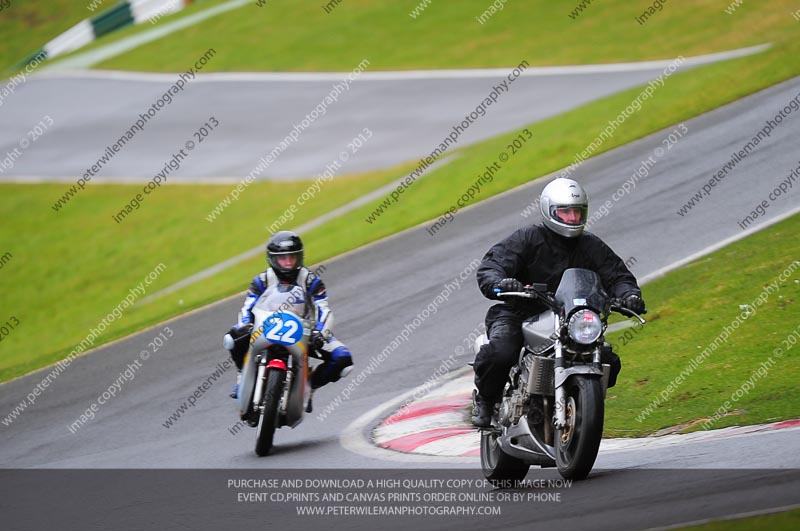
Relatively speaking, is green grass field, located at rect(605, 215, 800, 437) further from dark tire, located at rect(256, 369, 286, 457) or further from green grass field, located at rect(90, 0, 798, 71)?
green grass field, located at rect(90, 0, 798, 71)

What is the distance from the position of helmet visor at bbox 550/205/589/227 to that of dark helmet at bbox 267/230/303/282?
3.48 meters

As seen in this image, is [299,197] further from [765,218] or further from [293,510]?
[293,510]

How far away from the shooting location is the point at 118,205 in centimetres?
2583

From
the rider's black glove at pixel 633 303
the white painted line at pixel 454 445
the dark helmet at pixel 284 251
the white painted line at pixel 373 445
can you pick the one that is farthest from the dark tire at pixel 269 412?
the rider's black glove at pixel 633 303

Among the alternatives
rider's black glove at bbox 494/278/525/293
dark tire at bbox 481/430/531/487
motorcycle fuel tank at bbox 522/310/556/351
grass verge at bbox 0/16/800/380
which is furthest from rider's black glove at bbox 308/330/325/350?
grass verge at bbox 0/16/800/380

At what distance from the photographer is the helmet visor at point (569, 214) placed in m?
8.02

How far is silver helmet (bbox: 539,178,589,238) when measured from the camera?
802 cm

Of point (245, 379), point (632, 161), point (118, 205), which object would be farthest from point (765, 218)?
point (118, 205)

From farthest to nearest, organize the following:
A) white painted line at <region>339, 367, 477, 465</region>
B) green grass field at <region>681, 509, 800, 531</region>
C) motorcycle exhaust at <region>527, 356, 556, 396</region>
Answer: white painted line at <region>339, 367, 477, 465</region>
motorcycle exhaust at <region>527, 356, 556, 396</region>
green grass field at <region>681, 509, 800, 531</region>

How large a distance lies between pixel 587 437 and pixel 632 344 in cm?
555

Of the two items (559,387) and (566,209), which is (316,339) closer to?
(566,209)

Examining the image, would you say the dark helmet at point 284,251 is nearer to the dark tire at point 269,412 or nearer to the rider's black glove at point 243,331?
the rider's black glove at point 243,331

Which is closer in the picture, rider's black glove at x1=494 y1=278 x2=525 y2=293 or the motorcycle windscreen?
the motorcycle windscreen

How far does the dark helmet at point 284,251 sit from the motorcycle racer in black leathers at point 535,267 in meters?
3.10
